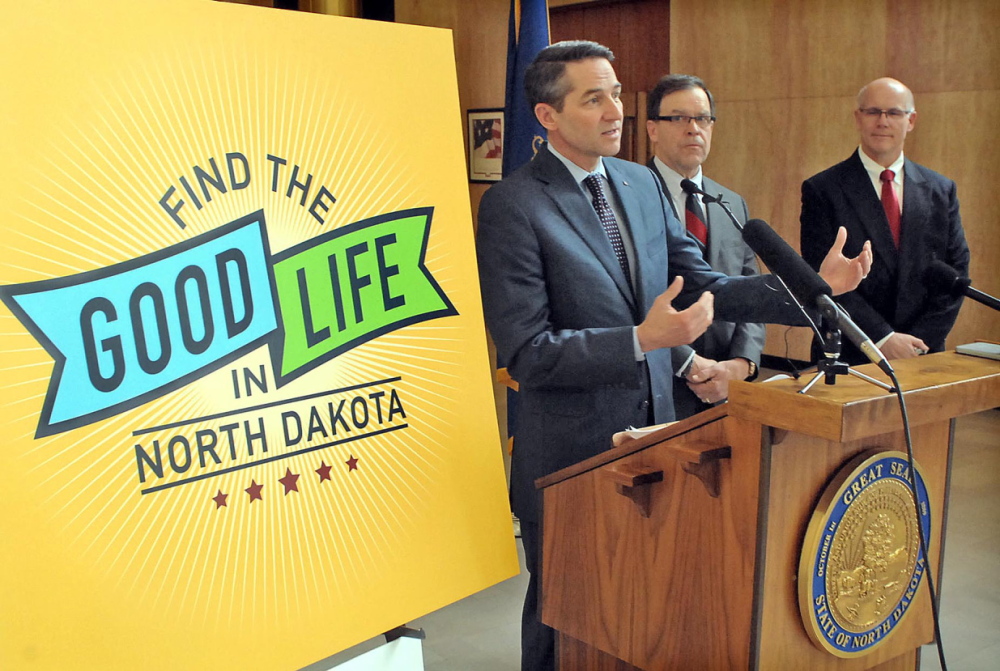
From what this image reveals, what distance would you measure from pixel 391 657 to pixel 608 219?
3.35ft

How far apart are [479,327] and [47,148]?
87 centimetres

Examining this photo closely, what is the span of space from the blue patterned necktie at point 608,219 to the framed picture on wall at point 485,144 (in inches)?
156

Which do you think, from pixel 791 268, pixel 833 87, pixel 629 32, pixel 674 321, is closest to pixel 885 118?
pixel 674 321

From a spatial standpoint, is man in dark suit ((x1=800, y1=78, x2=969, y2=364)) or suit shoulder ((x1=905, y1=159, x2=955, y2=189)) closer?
man in dark suit ((x1=800, y1=78, x2=969, y2=364))

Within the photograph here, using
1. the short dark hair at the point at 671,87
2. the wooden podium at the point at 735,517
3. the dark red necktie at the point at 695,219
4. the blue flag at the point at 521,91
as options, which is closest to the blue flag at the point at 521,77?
the blue flag at the point at 521,91

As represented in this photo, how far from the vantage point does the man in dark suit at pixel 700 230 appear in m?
2.54

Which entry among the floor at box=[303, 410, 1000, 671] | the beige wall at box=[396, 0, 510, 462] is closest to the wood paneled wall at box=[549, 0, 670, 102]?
the beige wall at box=[396, 0, 510, 462]

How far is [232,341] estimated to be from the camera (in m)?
1.53

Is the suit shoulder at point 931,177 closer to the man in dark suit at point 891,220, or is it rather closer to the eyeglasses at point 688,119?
the man in dark suit at point 891,220

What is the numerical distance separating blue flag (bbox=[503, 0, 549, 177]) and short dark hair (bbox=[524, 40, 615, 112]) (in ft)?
4.16

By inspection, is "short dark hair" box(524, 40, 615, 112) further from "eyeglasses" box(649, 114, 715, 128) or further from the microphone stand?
the microphone stand

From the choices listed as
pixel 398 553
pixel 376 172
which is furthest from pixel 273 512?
pixel 376 172

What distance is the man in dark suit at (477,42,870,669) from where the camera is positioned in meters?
1.92

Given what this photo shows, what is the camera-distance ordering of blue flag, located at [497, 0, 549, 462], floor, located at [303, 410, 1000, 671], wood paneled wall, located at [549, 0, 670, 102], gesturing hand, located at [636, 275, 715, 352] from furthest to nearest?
wood paneled wall, located at [549, 0, 670, 102] → blue flag, located at [497, 0, 549, 462] → floor, located at [303, 410, 1000, 671] → gesturing hand, located at [636, 275, 715, 352]
